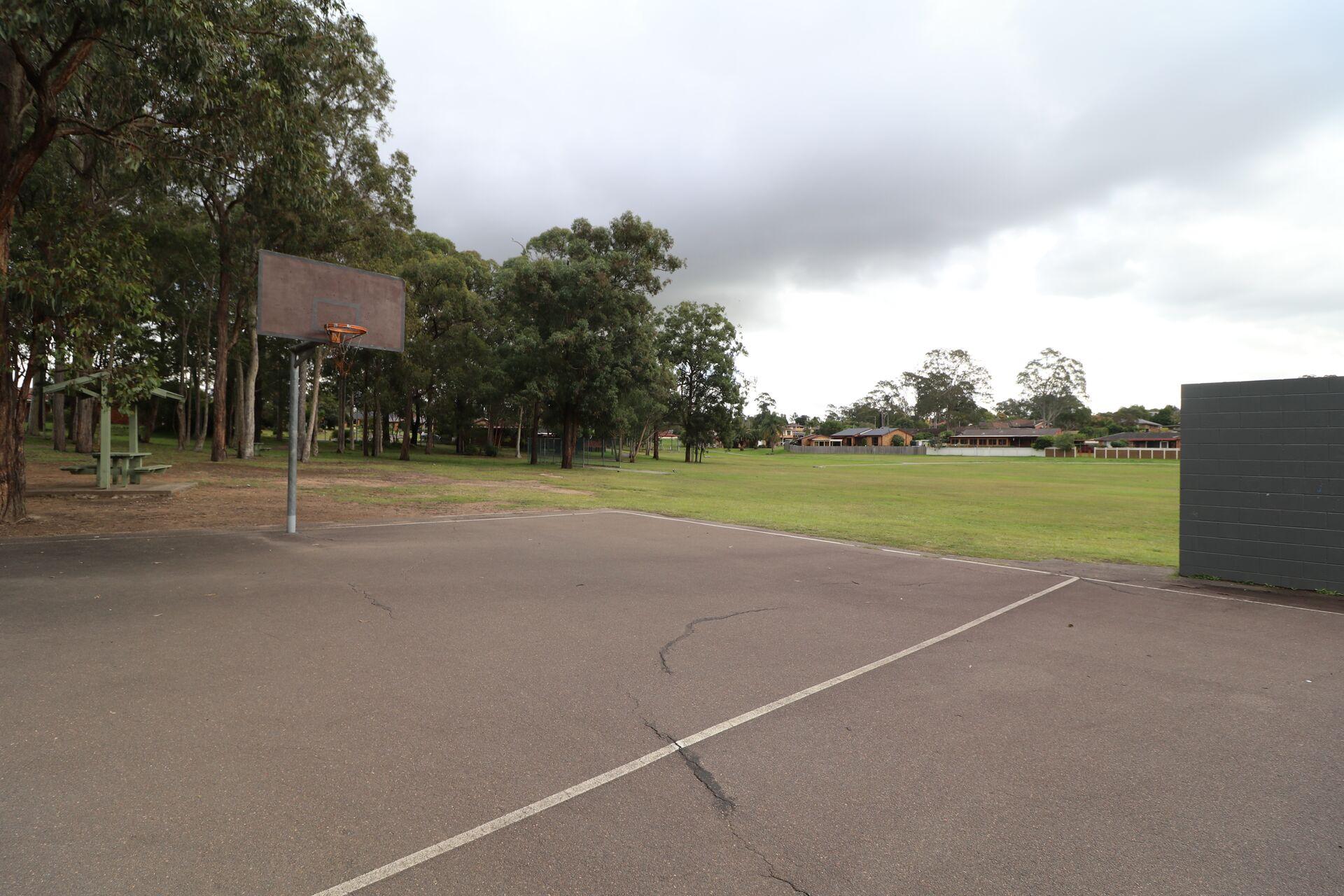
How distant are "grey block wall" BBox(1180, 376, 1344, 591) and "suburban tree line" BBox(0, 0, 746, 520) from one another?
13617 mm

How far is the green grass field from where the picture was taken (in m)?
13.0

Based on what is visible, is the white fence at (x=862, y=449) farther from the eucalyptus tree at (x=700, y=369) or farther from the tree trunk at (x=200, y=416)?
the tree trunk at (x=200, y=416)

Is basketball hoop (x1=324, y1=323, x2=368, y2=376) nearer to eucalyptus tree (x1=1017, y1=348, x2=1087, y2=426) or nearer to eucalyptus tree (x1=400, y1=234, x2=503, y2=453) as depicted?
eucalyptus tree (x1=400, y1=234, x2=503, y2=453)

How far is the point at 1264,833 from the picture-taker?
3.03 m

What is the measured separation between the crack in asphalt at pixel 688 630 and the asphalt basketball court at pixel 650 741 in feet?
0.12

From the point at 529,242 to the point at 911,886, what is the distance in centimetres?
4046

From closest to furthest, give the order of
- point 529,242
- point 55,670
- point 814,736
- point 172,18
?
point 814,736 → point 55,670 → point 172,18 → point 529,242

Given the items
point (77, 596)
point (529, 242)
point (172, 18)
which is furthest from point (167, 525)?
point (529, 242)

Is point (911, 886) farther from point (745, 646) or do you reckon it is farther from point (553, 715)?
point (745, 646)

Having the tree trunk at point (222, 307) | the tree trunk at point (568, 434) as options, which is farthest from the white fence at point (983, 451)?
the tree trunk at point (222, 307)

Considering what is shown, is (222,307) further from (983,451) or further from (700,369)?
(983,451)

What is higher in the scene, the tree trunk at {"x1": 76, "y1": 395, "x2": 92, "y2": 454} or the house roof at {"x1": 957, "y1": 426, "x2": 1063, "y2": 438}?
the house roof at {"x1": 957, "y1": 426, "x2": 1063, "y2": 438}

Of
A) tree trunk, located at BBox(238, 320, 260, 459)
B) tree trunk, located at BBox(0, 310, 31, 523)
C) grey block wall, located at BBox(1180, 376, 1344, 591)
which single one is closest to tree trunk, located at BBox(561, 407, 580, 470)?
tree trunk, located at BBox(238, 320, 260, 459)

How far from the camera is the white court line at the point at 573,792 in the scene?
2.59 m
